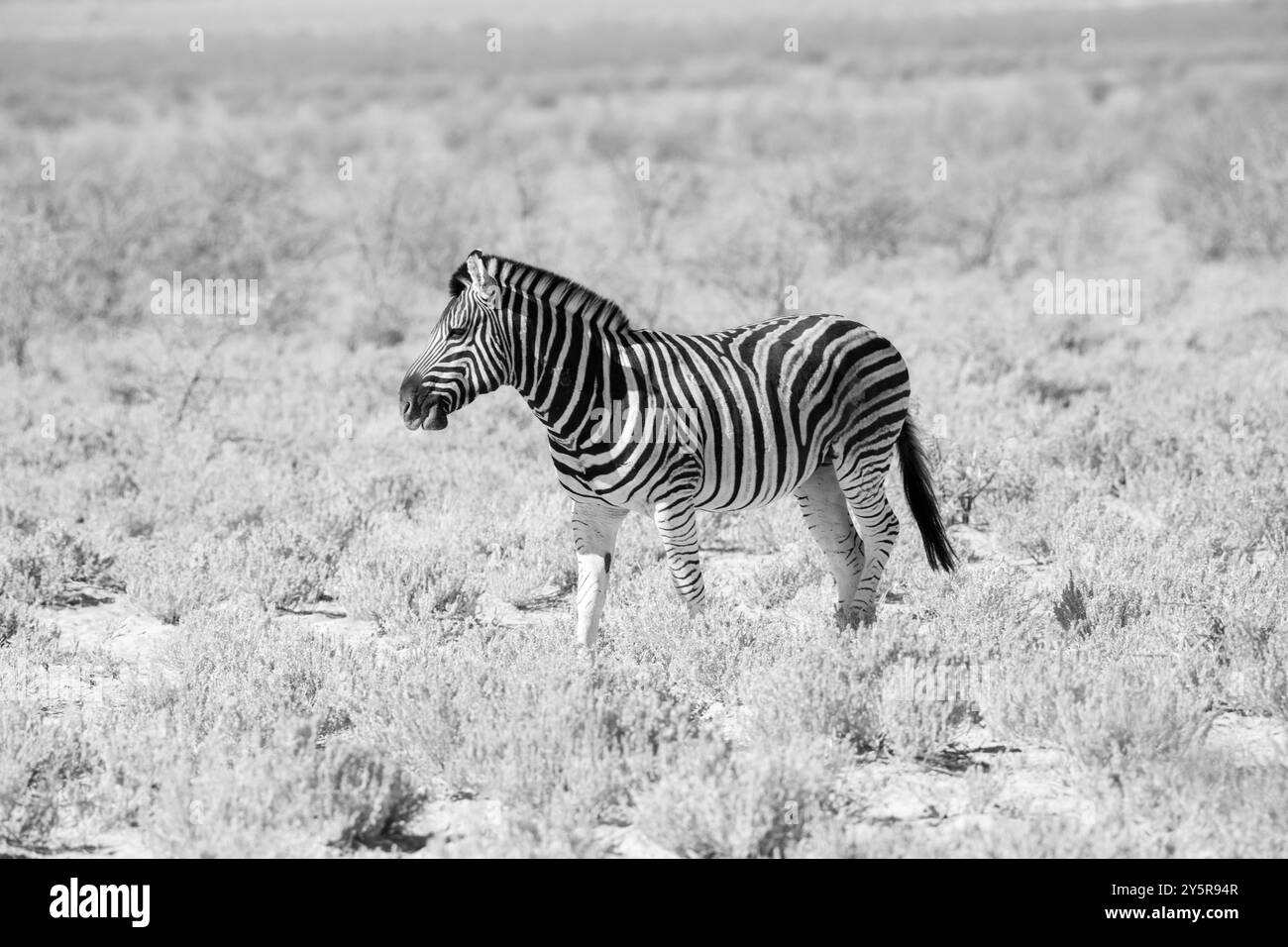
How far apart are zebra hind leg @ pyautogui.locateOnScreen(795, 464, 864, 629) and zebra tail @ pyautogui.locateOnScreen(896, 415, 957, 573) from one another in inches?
14.1

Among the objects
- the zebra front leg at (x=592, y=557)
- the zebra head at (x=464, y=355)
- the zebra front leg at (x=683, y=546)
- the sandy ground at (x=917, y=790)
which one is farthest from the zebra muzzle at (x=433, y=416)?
the sandy ground at (x=917, y=790)

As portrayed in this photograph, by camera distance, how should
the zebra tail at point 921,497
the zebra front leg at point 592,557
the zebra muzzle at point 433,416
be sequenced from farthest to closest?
the zebra tail at point 921,497 → the zebra front leg at point 592,557 → the zebra muzzle at point 433,416

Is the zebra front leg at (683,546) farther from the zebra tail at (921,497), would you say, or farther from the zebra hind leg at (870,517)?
the zebra tail at (921,497)

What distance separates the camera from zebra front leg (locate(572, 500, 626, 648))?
614 centimetres

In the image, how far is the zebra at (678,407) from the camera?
5840 millimetres

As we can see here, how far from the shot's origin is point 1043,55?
4819cm

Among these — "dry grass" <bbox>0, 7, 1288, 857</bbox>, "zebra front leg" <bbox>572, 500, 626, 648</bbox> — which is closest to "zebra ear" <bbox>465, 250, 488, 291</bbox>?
"zebra front leg" <bbox>572, 500, 626, 648</bbox>

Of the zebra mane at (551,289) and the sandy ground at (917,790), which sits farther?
the zebra mane at (551,289)

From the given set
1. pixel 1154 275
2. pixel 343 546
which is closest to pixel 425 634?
pixel 343 546

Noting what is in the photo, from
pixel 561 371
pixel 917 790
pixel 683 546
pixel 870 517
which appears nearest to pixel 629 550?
pixel 870 517

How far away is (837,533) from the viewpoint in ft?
22.4

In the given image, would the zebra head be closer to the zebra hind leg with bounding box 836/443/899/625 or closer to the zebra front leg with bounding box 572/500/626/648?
the zebra front leg with bounding box 572/500/626/648

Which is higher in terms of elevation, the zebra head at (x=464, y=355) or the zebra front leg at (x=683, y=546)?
the zebra head at (x=464, y=355)

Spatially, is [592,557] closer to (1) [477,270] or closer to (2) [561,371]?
(2) [561,371]
